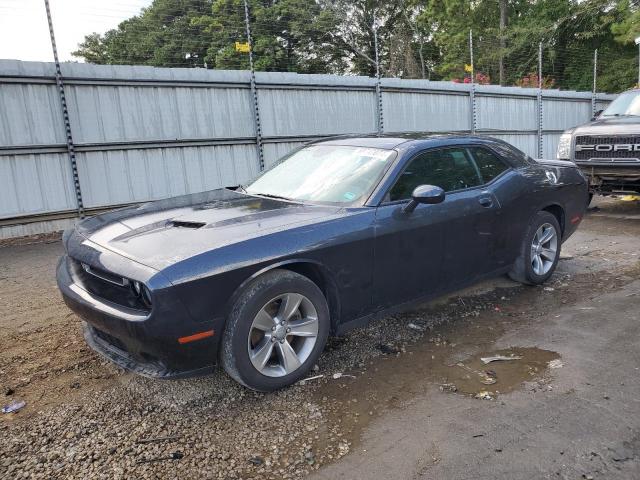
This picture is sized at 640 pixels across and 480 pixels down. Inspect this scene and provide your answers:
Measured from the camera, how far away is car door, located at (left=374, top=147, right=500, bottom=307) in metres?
3.58

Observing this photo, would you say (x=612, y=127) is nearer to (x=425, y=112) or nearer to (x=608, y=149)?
(x=608, y=149)

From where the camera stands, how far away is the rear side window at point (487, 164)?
450 cm

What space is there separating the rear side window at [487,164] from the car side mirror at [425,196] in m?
1.08

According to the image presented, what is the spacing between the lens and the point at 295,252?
3072 mm

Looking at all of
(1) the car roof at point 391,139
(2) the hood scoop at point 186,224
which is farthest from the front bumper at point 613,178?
(2) the hood scoop at point 186,224

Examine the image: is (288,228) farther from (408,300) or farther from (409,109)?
(409,109)

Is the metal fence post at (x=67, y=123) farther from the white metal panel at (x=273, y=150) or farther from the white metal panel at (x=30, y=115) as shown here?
the white metal panel at (x=273, y=150)

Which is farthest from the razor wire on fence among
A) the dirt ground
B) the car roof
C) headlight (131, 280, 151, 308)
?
headlight (131, 280, 151, 308)

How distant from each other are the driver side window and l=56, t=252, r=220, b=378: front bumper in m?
1.70

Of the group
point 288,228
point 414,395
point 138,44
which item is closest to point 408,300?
point 414,395

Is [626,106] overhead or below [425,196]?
overhead

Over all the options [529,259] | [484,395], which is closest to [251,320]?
[484,395]

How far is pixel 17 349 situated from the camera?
12.7 feet

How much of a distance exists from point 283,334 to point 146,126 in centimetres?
688
